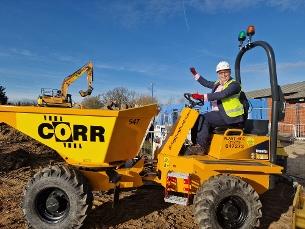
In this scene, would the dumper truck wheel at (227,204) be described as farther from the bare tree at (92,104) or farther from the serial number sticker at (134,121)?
the bare tree at (92,104)

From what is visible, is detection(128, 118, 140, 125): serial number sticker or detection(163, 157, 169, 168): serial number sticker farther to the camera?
detection(163, 157, 169, 168): serial number sticker

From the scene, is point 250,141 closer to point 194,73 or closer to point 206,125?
point 206,125

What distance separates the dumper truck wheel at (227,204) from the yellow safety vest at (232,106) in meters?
1.14

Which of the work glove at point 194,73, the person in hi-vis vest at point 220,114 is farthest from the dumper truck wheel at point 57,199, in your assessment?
the work glove at point 194,73

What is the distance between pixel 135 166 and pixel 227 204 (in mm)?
1519

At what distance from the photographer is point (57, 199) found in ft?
17.0

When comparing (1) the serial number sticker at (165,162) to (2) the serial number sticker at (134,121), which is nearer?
(2) the serial number sticker at (134,121)

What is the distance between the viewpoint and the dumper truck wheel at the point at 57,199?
509 centimetres

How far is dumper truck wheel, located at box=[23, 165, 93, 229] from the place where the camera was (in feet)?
16.7

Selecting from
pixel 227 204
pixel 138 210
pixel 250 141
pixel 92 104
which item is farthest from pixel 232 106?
pixel 92 104

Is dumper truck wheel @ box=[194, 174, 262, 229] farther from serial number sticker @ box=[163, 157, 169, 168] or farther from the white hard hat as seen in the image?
the white hard hat

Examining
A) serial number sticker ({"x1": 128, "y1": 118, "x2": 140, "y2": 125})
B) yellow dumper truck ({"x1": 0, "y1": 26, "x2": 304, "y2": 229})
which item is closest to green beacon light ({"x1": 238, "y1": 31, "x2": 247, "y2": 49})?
yellow dumper truck ({"x1": 0, "y1": 26, "x2": 304, "y2": 229})

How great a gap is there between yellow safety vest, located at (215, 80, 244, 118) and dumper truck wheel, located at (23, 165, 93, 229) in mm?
2419

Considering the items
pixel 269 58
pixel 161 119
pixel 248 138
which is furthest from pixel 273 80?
pixel 161 119
